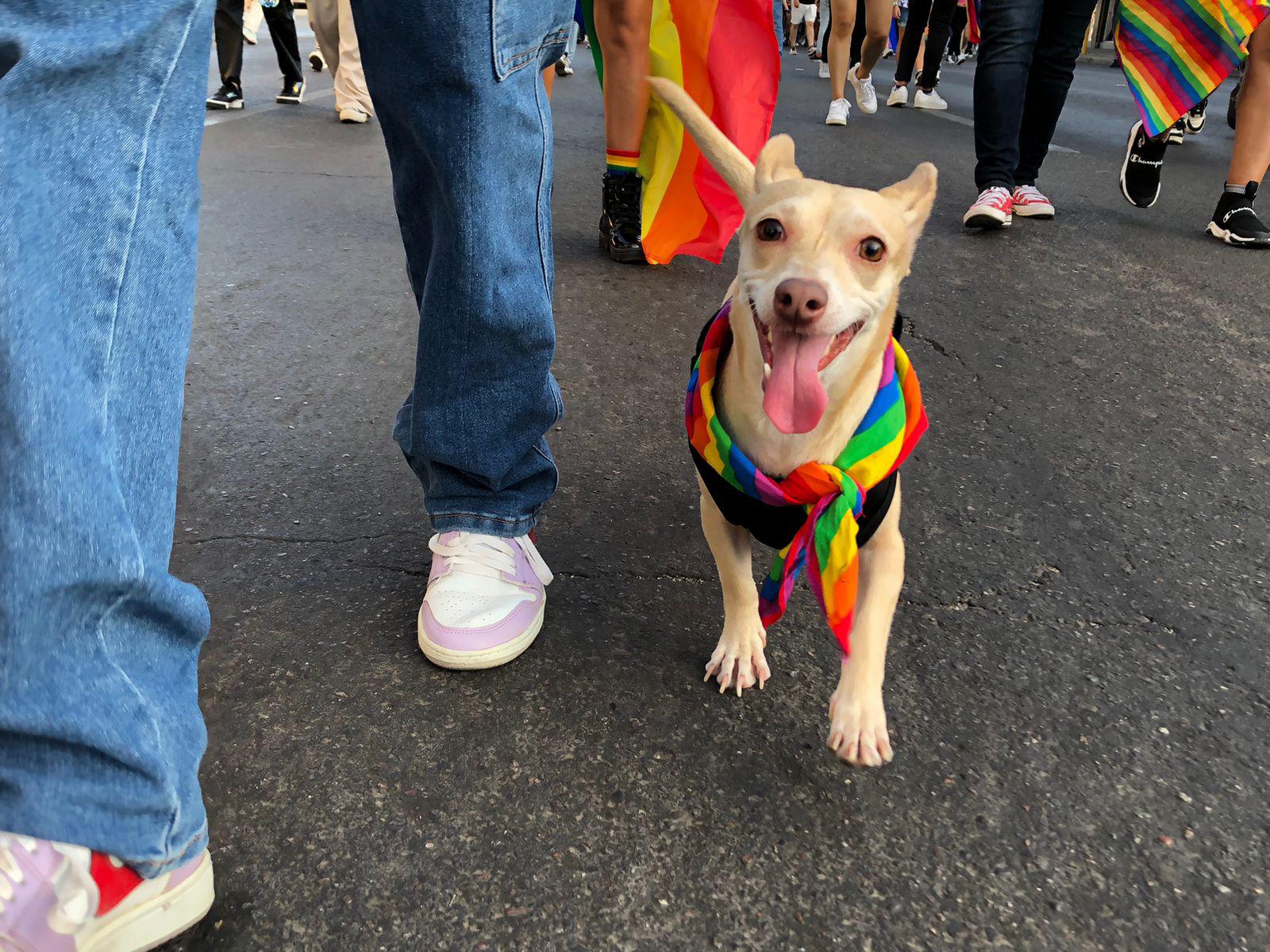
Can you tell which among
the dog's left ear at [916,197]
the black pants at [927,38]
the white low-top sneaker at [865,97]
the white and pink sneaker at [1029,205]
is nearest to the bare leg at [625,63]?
the dog's left ear at [916,197]

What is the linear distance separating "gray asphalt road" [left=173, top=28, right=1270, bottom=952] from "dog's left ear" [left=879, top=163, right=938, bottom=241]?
2.40 ft

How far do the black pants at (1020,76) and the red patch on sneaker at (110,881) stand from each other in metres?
4.70

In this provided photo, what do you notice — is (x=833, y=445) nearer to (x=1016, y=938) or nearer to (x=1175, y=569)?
(x=1016, y=938)

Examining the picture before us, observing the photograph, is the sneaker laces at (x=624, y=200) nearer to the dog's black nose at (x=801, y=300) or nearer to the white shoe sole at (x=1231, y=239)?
the dog's black nose at (x=801, y=300)

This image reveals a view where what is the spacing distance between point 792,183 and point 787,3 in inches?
685

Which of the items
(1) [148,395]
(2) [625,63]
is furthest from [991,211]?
(1) [148,395]

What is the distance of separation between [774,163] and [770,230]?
327 millimetres

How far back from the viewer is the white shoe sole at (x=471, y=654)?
1.78m

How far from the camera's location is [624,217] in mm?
4234

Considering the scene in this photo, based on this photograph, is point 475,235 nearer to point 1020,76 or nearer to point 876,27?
point 1020,76

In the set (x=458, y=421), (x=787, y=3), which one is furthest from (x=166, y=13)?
(x=787, y=3)

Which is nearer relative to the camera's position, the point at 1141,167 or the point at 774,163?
the point at 774,163

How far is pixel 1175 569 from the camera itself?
217 centimetres

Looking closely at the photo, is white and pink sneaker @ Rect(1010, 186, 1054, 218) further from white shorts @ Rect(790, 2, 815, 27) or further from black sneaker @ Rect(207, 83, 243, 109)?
white shorts @ Rect(790, 2, 815, 27)
